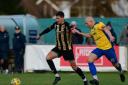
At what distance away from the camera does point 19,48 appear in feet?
74.3

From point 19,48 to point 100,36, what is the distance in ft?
18.7

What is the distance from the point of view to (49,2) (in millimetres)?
54125

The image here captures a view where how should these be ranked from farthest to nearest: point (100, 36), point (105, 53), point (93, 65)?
point (105, 53), point (100, 36), point (93, 65)

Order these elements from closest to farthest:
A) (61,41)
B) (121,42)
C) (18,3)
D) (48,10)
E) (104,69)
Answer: (61,41) → (104,69) → (121,42) → (18,3) → (48,10)

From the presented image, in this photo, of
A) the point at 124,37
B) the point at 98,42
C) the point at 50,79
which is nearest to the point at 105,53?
the point at 98,42

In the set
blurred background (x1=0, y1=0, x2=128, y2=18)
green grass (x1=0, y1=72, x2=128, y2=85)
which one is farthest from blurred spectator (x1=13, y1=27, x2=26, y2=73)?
blurred background (x1=0, y1=0, x2=128, y2=18)

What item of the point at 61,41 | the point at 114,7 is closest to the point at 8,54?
the point at 61,41

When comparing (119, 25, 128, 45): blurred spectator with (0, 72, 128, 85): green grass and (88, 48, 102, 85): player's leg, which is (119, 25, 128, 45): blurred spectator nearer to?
(0, 72, 128, 85): green grass

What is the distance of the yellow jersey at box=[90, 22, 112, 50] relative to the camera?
17.4 metres

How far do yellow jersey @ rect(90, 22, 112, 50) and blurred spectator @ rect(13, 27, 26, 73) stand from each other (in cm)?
555

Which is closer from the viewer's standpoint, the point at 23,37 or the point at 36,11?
the point at 23,37

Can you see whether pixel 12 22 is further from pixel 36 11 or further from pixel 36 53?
pixel 36 11

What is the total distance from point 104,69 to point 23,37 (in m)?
2.97

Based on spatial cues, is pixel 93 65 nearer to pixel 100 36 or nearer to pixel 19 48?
pixel 100 36
